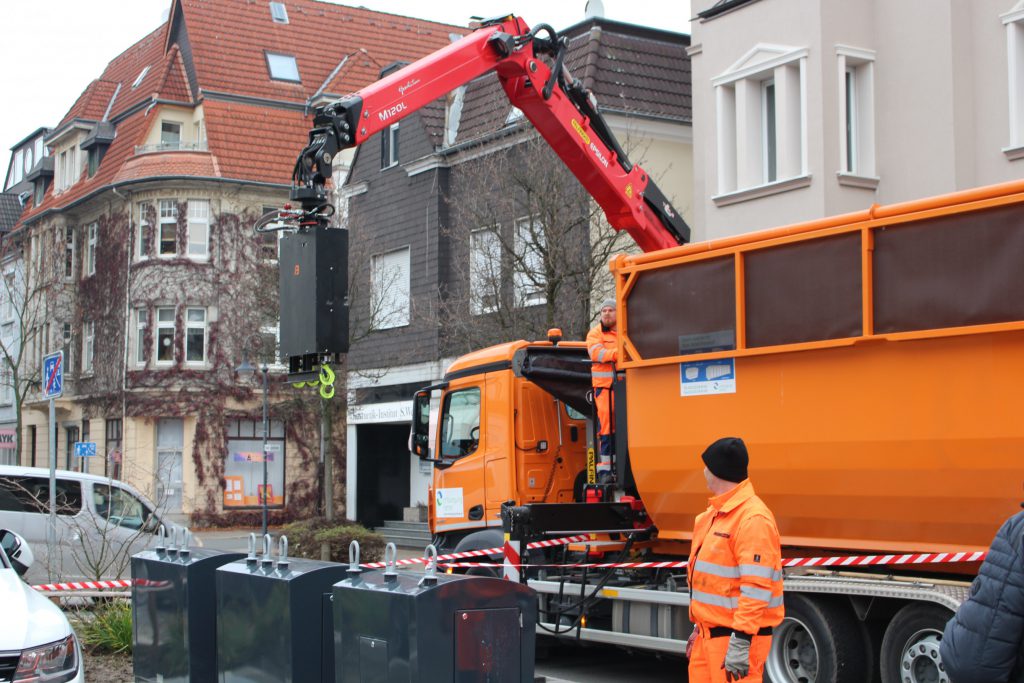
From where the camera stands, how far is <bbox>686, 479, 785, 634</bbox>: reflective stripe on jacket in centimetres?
588

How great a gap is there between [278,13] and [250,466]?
1696cm

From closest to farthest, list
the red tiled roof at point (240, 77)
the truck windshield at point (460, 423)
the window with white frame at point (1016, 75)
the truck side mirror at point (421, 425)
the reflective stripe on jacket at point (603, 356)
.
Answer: the reflective stripe on jacket at point (603, 356) → the truck windshield at point (460, 423) → the truck side mirror at point (421, 425) → the window with white frame at point (1016, 75) → the red tiled roof at point (240, 77)

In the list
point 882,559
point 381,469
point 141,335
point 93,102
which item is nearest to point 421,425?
point 882,559

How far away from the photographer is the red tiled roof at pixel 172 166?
41.3 meters

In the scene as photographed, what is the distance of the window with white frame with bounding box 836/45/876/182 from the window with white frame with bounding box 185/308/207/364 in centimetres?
2735

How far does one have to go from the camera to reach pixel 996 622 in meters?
4.69

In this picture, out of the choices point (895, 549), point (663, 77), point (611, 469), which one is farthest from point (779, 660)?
point (663, 77)

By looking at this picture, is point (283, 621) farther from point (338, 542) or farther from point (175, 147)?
point (175, 147)

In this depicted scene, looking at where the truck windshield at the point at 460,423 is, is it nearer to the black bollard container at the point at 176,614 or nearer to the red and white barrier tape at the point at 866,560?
the red and white barrier tape at the point at 866,560

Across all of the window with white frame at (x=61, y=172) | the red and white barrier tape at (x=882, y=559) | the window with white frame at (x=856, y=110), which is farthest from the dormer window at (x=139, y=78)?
the red and white barrier tape at (x=882, y=559)

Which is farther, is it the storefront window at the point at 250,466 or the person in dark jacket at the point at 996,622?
the storefront window at the point at 250,466

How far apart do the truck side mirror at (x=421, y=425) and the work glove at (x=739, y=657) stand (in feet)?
23.9

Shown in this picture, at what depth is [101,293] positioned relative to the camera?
4316cm

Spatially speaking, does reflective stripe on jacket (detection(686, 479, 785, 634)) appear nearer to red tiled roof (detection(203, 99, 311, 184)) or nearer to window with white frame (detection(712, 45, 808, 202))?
window with white frame (detection(712, 45, 808, 202))
